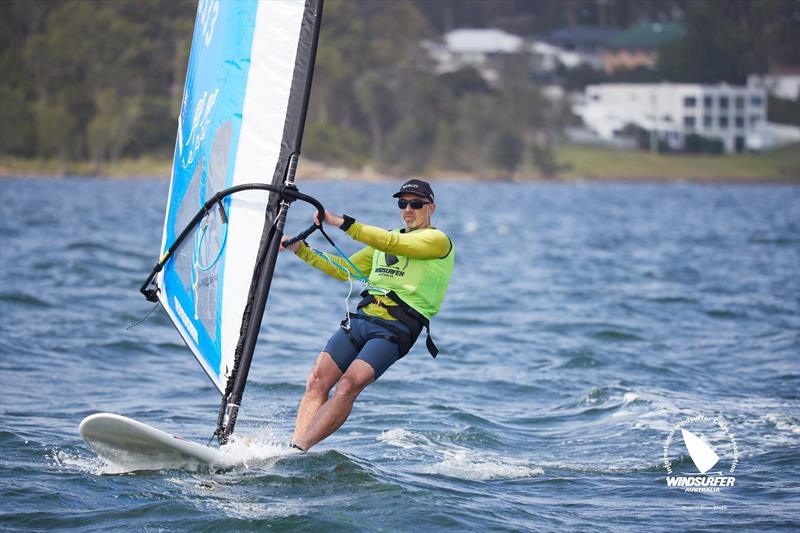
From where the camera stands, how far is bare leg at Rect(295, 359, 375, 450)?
6980mm

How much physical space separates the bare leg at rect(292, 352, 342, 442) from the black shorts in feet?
0.15

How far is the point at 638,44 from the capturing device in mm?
155500

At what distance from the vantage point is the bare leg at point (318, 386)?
282 inches

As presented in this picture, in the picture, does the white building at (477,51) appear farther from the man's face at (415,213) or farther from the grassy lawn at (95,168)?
the man's face at (415,213)

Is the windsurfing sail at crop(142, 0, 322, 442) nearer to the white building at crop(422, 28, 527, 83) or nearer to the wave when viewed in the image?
the wave

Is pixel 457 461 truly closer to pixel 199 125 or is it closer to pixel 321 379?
pixel 321 379

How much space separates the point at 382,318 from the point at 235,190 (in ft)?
4.34

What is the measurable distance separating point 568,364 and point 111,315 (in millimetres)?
6183

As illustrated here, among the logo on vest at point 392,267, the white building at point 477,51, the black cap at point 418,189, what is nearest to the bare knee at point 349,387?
the logo on vest at point 392,267

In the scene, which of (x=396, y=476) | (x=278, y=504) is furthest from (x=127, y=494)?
(x=396, y=476)

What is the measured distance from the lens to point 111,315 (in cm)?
1501

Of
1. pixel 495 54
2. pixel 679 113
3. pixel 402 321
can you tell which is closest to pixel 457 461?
pixel 402 321

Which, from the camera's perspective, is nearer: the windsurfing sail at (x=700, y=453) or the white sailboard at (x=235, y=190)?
the white sailboard at (x=235, y=190)

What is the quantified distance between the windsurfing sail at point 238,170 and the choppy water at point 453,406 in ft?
2.94
